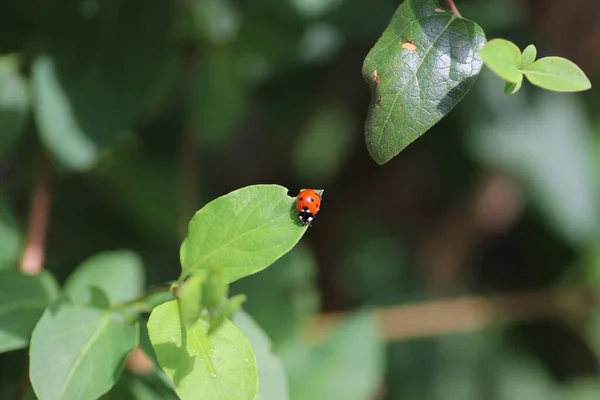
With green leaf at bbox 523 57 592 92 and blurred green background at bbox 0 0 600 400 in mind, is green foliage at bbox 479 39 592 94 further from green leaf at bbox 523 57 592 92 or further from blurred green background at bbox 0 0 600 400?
blurred green background at bbox 0 0 600 400

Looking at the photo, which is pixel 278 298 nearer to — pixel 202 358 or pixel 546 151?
pixel 202 358

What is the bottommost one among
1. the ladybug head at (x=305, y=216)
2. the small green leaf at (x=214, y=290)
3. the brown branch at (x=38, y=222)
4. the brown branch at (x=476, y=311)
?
the brown branch at (x=476, y=311)

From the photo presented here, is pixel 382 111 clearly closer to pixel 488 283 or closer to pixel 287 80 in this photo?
pixel 287 80

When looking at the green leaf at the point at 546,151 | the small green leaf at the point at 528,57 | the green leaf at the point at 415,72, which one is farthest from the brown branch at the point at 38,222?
the green leaf at the point at 546,151

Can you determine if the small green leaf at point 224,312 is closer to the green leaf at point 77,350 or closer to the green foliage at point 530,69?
the green leaf at point 77,350

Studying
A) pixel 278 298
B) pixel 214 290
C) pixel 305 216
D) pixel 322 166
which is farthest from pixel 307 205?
pixel 322 166

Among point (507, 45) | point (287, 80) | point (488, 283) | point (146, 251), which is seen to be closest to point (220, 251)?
point (507, 45)
